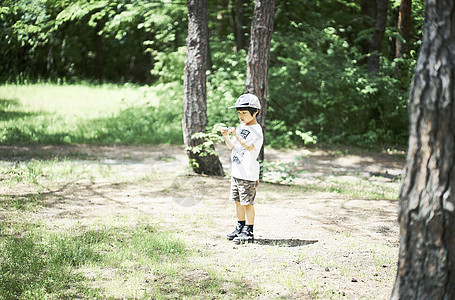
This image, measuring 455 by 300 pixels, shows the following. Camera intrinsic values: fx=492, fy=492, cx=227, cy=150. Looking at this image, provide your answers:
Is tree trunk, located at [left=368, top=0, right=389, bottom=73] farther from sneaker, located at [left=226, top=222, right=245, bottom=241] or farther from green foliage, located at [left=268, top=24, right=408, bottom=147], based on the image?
sneaker, located at [left=226, top=222, right=245, bottom=241]

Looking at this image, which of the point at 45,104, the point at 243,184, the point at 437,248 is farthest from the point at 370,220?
the point at 45,104

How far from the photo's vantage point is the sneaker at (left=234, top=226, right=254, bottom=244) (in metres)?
5.76

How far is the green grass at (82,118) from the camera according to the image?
14.1 m

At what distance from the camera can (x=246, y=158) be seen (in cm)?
571

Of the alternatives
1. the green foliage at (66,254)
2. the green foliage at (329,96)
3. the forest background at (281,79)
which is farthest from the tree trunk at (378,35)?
the green foliage at (66,254)

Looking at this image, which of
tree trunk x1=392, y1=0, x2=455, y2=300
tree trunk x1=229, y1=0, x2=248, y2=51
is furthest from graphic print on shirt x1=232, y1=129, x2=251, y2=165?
tree trunk x1=229, y1=0, x2=248, y2=51

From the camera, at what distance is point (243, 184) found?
18.7 feet

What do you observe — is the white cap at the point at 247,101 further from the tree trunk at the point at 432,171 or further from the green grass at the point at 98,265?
the tree trunk at the point at 432,171

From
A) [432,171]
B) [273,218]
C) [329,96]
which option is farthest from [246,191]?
[329,96]

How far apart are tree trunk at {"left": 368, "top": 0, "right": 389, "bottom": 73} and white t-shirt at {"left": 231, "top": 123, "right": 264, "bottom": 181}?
445 inches

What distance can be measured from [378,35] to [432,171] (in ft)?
46.1

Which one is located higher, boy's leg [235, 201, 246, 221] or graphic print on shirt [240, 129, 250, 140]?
graphic print on shirt [240, 129, 250, 140]

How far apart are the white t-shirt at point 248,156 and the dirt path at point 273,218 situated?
84 centimetres

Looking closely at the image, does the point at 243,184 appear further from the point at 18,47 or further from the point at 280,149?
the point at 18,47
